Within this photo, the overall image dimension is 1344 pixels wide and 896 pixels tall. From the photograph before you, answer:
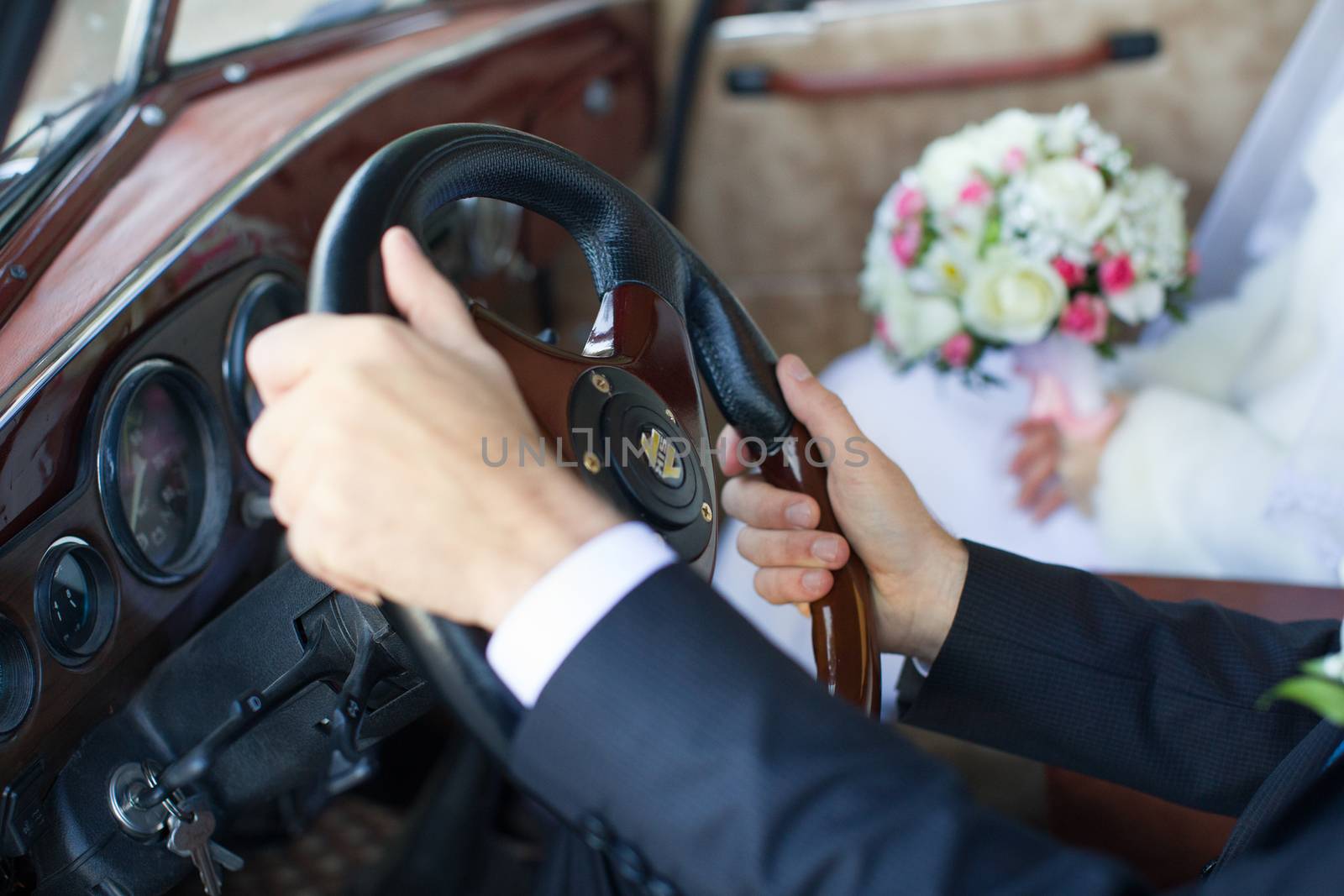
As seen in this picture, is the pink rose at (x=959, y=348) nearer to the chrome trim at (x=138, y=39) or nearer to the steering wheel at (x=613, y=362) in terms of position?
the steering wheel at (x=613, y=362)

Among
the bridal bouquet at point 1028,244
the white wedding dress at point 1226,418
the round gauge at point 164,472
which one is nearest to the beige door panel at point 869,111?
the white wedding dress at point 1226,418

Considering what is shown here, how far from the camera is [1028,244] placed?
58.6 inches

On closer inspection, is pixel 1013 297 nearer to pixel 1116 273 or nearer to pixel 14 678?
pixel 1116 273

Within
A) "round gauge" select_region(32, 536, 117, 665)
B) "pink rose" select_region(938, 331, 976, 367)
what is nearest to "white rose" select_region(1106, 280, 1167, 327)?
"pink rose" select_region(938, 331, 976, 367)

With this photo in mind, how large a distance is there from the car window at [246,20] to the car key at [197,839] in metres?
0.86

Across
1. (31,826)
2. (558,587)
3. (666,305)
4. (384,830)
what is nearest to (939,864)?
(558,587)

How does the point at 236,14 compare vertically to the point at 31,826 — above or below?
above

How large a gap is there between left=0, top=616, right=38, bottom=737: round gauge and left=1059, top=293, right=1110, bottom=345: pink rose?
1.33 m

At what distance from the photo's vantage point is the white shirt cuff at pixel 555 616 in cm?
49

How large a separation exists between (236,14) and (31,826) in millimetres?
1026

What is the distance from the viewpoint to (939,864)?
0.48 meters

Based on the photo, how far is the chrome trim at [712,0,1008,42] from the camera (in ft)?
6.86

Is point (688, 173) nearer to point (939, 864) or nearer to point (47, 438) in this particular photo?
point (47, 438)

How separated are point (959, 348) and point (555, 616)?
1184 mm
